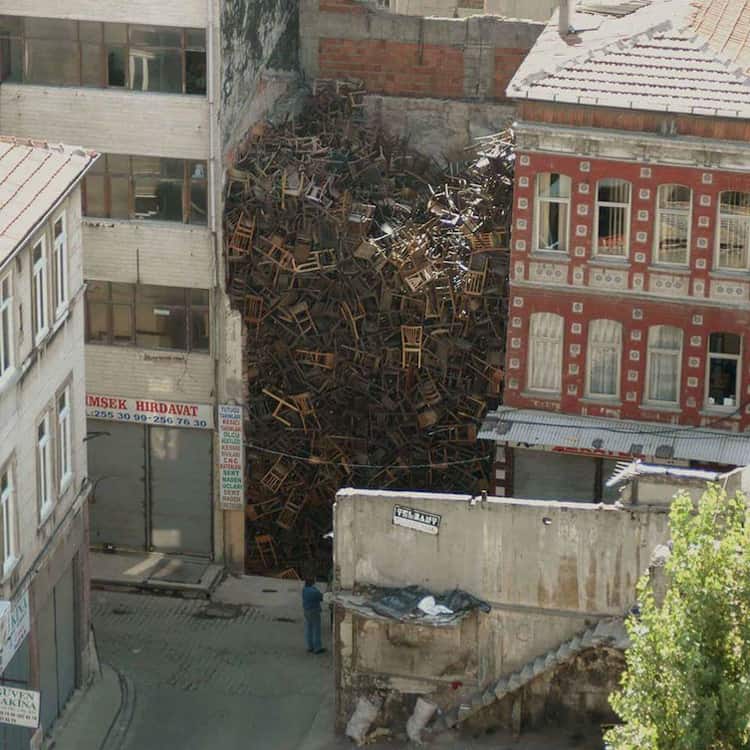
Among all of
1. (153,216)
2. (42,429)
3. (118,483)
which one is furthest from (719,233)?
(118,483)

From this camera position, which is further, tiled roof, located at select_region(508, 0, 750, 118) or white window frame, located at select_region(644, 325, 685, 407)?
white window frame, located at select_region(644, 325, 685, 407)

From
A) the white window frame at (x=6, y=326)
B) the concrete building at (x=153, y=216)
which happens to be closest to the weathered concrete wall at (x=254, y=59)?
the concrete building at (x=153, y=216)

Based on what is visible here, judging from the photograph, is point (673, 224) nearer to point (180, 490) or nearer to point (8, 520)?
point (180, 490)

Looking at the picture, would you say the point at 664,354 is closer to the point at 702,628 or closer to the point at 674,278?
the point at 674,278

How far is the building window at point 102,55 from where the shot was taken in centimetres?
4981

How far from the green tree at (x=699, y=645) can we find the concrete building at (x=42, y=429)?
40.8 ft

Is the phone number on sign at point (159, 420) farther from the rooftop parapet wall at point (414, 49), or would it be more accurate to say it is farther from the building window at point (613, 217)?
the building window at point (613, 217)

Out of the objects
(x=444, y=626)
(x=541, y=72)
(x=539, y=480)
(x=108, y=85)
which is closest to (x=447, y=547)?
(x=444, y=626)

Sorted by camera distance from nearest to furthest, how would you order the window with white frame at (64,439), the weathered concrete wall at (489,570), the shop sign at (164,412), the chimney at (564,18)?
the weathered concrete wall at (489,570) → the window with white frame at (64,439) → the chimney at (564,18) → the shop sign at (164,412)

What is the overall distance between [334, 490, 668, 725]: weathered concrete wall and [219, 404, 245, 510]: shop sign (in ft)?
29.3

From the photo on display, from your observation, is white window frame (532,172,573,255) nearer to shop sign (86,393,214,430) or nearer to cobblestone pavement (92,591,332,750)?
shop sign (86,393,214,430)

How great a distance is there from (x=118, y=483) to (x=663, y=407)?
520 inches

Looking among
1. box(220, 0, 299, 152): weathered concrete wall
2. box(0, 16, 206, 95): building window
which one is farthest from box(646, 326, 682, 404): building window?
box(0, 16, 206, 95): building window

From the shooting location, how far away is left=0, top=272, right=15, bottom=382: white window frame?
3988 centimetres
